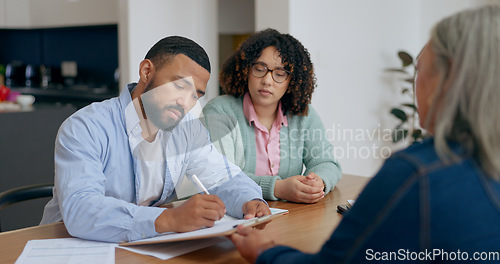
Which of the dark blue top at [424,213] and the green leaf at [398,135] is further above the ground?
the dark blue top at [424,213]

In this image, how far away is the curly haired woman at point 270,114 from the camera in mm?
1897

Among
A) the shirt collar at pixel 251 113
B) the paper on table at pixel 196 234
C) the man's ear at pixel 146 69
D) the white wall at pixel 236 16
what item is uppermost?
the white wall at pixel 236 16

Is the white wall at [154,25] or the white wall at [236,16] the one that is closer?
the white wall at [154,25]

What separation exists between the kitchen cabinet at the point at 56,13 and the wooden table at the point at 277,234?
12.9 ft

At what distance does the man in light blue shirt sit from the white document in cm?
3

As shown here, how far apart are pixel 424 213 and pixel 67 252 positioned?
Answer: 76 cm

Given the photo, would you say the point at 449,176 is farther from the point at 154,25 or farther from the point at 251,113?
the point at 154,25

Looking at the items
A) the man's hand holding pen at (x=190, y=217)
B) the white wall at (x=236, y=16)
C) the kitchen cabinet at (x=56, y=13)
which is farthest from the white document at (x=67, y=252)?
the white wall at (x=236, y=16)

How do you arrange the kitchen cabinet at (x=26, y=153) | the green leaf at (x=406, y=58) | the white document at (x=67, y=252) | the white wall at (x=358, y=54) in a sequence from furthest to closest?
the green leaf at (x=406, y=58) → the white wall at (x=358, y=54) → the kitchen cabinet at (x=26, y=153) → the white document at (x=67, y=252)

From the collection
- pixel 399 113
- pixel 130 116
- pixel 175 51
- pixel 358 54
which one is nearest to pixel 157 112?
pixel 130 116

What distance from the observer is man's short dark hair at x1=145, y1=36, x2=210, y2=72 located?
1361mm

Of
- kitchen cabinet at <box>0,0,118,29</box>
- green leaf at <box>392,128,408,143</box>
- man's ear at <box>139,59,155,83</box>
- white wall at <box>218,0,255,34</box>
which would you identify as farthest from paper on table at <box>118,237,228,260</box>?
white wall at <box>218,0,255,34</box>

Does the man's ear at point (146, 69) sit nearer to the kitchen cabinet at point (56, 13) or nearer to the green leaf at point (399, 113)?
the green leaf at point (399, 113)

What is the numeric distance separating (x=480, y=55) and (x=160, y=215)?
2.52 feet
